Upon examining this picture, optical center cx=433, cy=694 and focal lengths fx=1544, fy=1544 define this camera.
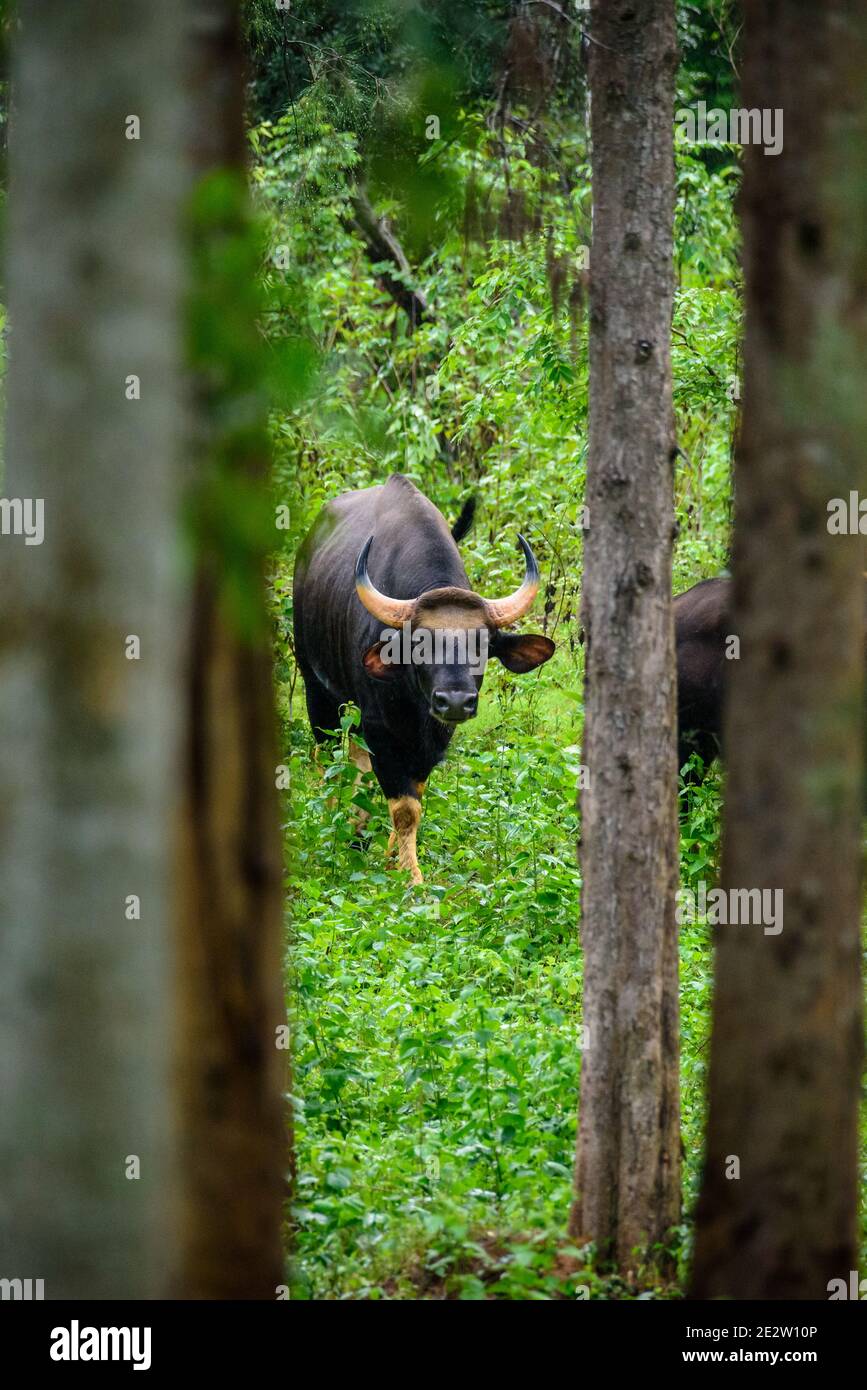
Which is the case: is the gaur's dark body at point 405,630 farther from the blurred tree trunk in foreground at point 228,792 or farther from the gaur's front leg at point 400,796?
the blurred tree trunk in foreground at point 228,792

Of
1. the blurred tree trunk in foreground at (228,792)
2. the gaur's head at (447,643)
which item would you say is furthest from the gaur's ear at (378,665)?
the blurred tree trunk in foreground at (228,792)

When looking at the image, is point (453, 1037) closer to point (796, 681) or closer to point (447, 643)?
point (796, 681)

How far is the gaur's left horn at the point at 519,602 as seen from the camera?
10624 millimetres

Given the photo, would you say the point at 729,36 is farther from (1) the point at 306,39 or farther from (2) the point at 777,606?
(2) the point at 777,606

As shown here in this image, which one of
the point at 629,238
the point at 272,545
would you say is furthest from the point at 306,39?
the point at 272,545

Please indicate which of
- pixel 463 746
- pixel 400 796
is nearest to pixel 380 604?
pixel 400 796

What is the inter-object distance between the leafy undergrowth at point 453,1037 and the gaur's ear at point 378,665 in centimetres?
52

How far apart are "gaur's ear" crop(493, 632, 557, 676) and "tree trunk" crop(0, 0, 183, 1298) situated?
8436 mm

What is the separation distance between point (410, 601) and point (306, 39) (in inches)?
149

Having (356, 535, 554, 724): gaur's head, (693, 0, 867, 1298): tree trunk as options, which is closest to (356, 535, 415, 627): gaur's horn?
(356, 535, 554, 724): gaur's head

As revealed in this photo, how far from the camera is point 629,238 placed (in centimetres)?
474

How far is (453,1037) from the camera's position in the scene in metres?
6.30

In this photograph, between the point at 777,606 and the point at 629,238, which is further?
the point at 629,238

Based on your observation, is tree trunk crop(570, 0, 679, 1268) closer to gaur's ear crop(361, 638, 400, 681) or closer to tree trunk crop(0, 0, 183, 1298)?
tree trunk crop(0, 0, 183, 1298)
